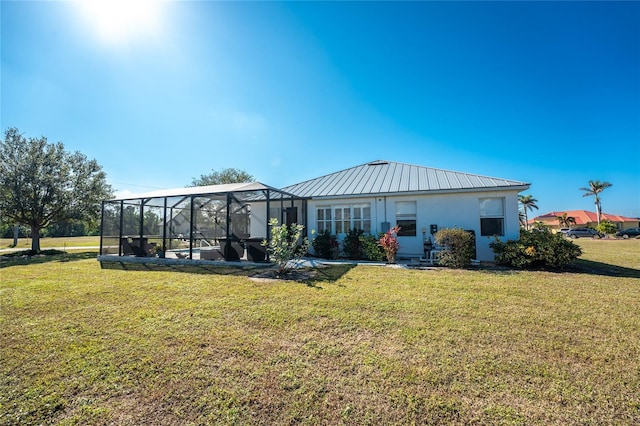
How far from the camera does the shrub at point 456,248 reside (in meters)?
8.92

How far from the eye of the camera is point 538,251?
838 cm

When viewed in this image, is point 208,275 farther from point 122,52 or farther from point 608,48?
point 608,48

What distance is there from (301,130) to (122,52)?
8103mm

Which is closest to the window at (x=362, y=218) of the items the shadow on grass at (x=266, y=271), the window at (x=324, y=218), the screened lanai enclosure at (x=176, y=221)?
the window at (x=324, y=218)

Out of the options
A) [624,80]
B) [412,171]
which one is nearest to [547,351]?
[412,171]

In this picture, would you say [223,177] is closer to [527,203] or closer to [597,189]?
[527,203]

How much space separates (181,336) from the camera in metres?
3.64

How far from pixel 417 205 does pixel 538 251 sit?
4.33 m

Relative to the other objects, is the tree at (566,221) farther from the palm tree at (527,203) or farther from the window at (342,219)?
the window at (342,219)

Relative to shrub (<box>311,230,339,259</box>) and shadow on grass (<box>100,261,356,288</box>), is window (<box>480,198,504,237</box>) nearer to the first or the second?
shadow on grass (<box>100,261,356,288</box>)

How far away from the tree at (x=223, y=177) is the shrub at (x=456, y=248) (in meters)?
30.2

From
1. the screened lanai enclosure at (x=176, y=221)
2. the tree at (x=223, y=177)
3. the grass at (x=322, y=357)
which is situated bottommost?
the grass at (x=322, y=357)

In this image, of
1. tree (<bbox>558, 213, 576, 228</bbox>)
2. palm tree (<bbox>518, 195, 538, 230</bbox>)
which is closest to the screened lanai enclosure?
palm tree (<bbox>518, 195, 538, 230</bbox>)

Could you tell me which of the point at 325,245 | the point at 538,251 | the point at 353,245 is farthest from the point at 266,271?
the point at 538,251
